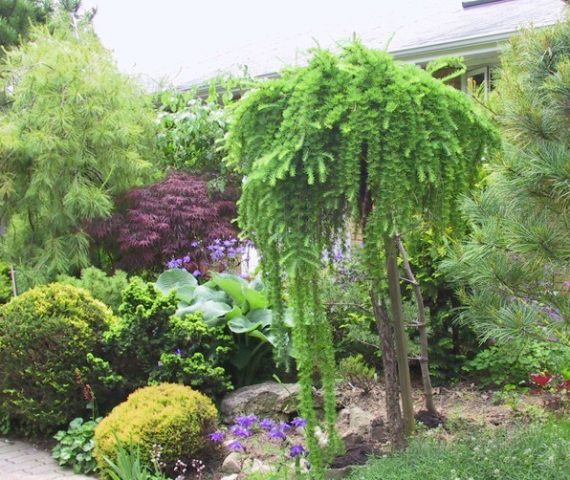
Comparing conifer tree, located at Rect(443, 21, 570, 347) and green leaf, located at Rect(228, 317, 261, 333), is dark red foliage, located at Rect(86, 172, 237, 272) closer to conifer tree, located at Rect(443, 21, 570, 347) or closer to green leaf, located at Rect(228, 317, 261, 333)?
green leaf, located at Rect(228, 317, 261, 333)

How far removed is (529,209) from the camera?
140 inches

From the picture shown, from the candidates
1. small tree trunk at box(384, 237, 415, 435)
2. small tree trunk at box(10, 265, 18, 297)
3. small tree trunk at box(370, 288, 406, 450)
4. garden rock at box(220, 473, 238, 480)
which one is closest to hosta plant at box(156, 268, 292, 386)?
garden rock at box(220, 473, 238, 480)

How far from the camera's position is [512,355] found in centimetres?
519

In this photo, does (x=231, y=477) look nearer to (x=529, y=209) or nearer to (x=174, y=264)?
(x=529, y=209)

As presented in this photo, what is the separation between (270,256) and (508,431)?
1850 mm

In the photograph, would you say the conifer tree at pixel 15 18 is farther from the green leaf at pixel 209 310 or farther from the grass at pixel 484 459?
the grass at pixel 484 459

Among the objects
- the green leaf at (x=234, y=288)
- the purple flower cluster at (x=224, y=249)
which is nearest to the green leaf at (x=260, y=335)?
the green leaf at (x=234, y=288)

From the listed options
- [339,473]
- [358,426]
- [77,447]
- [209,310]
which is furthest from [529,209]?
[77,447]

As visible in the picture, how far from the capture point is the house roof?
9047mm

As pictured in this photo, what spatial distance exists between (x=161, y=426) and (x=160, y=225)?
11.7ft

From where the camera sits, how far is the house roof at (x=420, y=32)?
9.05m

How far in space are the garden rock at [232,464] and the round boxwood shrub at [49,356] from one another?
1391 mm

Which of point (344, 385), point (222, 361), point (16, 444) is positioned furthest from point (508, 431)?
point (16, 444)

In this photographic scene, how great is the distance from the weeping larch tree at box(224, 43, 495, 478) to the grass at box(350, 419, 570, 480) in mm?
398
